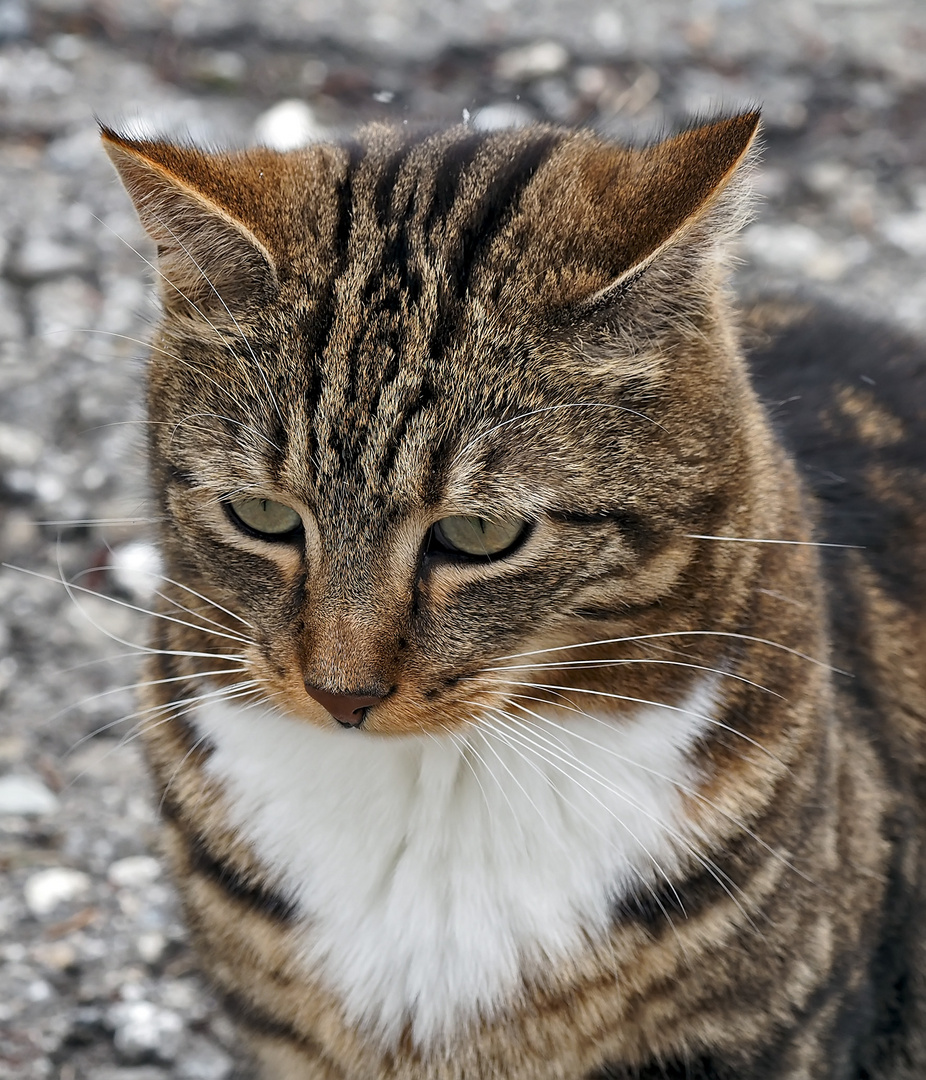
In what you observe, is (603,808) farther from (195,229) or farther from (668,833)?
(195,229)

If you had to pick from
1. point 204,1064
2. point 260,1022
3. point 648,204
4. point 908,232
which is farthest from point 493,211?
point 908,232

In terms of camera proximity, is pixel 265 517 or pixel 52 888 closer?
pixel 265 517

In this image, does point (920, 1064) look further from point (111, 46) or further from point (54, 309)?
point (111, 46)

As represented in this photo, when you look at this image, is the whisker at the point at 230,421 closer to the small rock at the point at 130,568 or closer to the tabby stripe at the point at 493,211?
the tabby stripe at the point at 493,211

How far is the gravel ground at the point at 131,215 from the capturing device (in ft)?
8.86

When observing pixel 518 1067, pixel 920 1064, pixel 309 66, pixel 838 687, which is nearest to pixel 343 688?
pixel 518 1067

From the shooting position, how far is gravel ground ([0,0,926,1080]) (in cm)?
270

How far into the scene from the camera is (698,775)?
1.89 meters

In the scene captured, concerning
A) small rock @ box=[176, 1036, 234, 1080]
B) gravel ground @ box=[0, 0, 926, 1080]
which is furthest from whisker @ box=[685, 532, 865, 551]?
small rock @ box=[176, 1036, 234, 1080]

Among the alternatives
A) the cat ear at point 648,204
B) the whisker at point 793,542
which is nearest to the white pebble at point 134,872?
the whisker at point 793,542

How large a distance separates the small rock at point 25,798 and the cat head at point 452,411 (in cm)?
122

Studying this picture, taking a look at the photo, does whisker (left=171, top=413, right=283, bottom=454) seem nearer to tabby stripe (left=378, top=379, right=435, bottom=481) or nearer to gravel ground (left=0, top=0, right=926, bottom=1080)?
tabby stripe (left=378, top=379, right=435, bottom=481)

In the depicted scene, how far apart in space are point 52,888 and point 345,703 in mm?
1278

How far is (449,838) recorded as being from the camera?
6.34 feet
